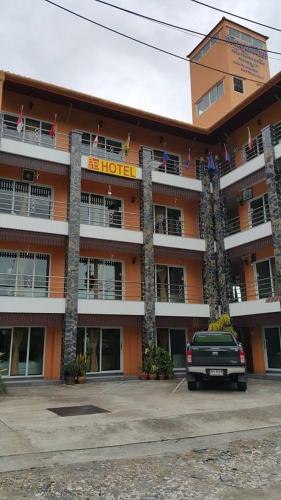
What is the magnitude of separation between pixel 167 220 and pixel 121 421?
49.8ft

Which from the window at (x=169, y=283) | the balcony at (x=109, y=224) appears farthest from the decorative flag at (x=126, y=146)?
the window at (x=169, y=283)

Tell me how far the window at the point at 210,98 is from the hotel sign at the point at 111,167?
29.3 feet

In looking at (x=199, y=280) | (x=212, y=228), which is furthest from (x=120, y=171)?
(x=199, y=280)

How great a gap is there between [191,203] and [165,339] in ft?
25.4

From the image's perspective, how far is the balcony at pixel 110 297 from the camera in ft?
59.8

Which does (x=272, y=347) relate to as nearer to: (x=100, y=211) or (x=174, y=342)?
(x=174, y=342)

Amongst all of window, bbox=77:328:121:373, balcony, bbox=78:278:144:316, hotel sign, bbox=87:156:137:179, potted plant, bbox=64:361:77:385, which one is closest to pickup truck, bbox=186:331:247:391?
potted plant, bbox=64:361:77:385

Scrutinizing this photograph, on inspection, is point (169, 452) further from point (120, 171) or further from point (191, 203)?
point (191, 203)

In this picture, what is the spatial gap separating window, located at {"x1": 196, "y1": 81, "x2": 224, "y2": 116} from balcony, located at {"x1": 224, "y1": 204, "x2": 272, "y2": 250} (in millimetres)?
Answer: 8276

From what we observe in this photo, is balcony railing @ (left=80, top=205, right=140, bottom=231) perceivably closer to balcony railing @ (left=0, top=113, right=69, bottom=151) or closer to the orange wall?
balcony railing @ (left=0, top=113, right=69, bottom=151)

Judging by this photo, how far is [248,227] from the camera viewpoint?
2169 cm

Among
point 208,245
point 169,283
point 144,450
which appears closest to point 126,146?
point 208,245

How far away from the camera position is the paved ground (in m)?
5.06

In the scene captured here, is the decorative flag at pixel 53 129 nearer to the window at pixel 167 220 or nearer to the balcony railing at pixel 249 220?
the window at pixel 167 220
